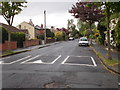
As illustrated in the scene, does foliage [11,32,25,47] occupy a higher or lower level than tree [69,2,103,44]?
lower

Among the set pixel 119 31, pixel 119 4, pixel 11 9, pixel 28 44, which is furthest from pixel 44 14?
pixel 119 4

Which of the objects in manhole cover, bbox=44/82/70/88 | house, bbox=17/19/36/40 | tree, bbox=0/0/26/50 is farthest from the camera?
house, bbox=17/19/36/40

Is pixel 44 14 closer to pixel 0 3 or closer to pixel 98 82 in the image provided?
pixel 0 3

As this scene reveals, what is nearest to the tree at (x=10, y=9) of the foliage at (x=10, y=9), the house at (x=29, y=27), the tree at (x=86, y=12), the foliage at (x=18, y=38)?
the foliage at (x=10, y=9)

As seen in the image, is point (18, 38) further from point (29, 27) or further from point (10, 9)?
point (29, 27)

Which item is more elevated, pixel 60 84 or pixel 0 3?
pixel 0 3

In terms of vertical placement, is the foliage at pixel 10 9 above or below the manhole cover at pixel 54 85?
above

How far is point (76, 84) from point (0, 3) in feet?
51.8

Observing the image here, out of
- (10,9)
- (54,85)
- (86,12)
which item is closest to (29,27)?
(86,12)

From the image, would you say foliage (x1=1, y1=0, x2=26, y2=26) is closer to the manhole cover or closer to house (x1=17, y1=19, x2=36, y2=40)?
the manhole cover

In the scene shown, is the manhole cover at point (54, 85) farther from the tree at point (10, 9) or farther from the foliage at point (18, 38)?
the foliage at point (18, 38)

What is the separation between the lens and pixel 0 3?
19266 mm

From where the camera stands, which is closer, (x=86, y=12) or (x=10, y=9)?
(x=10, y=9)

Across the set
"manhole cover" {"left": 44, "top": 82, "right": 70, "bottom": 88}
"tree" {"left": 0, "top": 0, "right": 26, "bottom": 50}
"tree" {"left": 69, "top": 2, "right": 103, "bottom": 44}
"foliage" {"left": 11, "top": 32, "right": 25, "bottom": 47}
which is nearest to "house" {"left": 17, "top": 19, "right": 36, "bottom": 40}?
"tree" {"left": 69, "top": 2, "right": 103, "bottom": 44}
